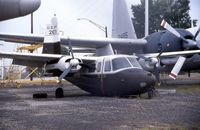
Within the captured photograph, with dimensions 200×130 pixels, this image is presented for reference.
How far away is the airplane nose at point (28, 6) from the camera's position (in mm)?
3576

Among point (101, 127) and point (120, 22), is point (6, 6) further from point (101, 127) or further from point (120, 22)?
point (120, 22)

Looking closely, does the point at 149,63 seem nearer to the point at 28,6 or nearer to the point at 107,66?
the point at 107,66

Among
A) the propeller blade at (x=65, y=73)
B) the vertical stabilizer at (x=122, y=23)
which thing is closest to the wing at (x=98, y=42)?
the vertical stabilizer at (x=122, y=23)

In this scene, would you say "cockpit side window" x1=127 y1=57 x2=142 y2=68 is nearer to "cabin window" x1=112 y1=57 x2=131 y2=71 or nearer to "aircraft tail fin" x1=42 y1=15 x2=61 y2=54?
"cabin window" x1=112 y1=57 x2=131 y2=71

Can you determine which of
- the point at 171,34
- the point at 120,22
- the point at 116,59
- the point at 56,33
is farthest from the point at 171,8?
the point at 120,22

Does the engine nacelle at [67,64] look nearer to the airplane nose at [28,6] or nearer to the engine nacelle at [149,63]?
the engine nacelle at [149,63]

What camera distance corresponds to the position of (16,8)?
11.8ft

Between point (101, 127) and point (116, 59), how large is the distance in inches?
433

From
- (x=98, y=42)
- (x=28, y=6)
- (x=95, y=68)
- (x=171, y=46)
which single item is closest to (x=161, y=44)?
(x=171, y=46)

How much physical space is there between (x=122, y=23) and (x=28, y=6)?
30322 millimetres

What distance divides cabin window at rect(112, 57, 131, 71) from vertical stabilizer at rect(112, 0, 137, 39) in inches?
586

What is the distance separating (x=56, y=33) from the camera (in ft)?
69.8

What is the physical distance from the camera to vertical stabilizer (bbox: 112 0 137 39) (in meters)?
33.1

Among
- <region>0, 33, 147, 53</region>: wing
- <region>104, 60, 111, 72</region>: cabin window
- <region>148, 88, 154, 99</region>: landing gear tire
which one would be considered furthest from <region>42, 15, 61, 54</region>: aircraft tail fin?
<region>148, 88, 154, 99</region>: landing gear tire
